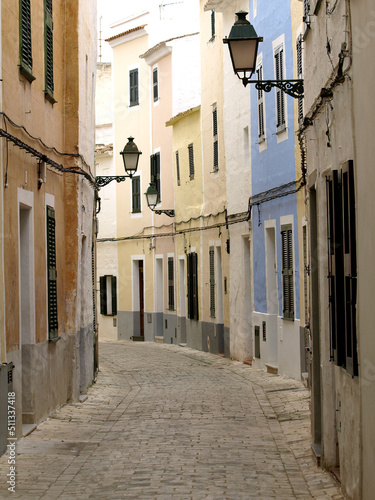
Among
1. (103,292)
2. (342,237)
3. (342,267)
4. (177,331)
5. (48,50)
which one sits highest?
(48,50)

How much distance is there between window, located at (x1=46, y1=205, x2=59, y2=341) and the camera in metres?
13.1

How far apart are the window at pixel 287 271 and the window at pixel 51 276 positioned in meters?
4.96

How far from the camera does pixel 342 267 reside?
299 inches

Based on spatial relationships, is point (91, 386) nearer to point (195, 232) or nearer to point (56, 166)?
point (56, 166)

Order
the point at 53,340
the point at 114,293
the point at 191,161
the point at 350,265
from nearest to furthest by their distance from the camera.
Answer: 1. the point at 350,265
2. the point at 53,340
3. the point at 191,161
4. the point at 114,293

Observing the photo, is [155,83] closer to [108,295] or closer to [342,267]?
[108,295]

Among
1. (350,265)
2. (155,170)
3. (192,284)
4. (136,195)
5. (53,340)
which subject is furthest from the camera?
(136,195)

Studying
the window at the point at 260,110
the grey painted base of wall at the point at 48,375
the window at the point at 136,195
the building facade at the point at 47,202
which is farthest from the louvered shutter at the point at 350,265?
the window at the point at 136,195

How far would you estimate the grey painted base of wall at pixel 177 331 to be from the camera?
2373 centimetres

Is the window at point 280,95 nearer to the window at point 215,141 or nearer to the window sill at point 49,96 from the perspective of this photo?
the window sill at point 49,96

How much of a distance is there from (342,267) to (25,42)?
19.0 feet

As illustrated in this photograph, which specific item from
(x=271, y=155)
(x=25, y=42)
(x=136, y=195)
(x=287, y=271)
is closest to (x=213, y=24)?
(x=271, y=155)

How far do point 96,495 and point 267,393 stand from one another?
24.7ft

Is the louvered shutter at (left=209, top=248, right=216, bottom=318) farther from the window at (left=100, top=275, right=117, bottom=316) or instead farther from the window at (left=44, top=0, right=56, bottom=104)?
the window at (left=44, top=0, right=56, bottom=104)
